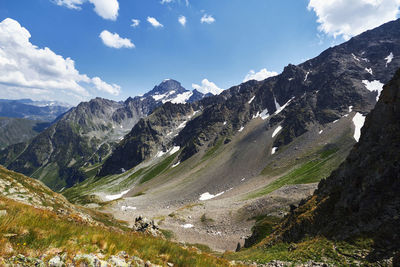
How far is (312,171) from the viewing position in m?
102

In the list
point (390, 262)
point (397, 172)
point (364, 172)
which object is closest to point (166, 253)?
point (390, 262)

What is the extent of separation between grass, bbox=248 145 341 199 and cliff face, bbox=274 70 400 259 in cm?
6898

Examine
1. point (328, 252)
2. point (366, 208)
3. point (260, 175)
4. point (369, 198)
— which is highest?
point (369, 198)

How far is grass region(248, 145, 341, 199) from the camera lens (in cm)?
9188

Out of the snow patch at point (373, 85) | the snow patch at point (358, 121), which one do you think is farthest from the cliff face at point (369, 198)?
the snow patch at point (373, 85)

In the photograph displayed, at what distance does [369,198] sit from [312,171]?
95.2 metres

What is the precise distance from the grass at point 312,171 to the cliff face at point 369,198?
226ft

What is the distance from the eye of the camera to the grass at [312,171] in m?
91.9

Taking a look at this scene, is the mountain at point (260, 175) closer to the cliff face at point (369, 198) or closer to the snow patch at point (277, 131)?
the snow patch at point (277, 131)

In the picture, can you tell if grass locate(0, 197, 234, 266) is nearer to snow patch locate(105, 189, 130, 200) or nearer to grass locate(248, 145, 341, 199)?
grass locate(248, 145, 341, 199)

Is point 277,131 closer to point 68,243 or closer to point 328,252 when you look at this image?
point 328,252

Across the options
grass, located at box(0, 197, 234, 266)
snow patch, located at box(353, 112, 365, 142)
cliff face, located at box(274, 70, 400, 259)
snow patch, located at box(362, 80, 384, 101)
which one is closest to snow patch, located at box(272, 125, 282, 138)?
snow patch, located at box(353, 112, 365, 142)

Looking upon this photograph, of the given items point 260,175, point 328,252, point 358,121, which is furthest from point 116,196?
point 358,121

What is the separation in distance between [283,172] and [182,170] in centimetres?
9742
